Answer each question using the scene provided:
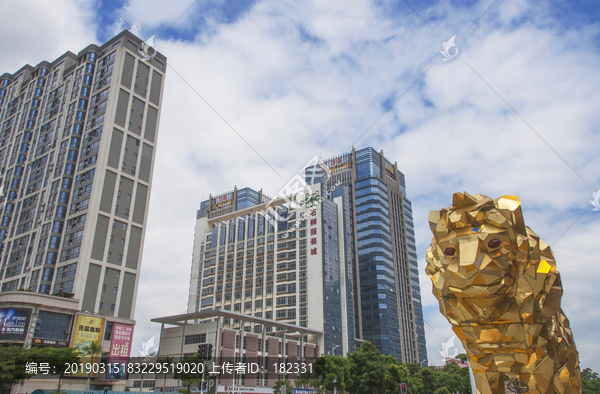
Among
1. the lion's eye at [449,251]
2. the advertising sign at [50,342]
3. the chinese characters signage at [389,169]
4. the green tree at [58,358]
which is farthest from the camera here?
the chinese characters signage at [389,169]

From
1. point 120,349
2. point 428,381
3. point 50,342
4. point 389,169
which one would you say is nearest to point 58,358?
point 50,342

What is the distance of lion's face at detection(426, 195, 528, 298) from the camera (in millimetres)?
12594

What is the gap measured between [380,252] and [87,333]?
227 ft

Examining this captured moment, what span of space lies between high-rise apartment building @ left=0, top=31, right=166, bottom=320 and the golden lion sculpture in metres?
49.9

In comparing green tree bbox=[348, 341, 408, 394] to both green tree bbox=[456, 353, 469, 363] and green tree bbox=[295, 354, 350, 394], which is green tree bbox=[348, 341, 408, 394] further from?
A: green tree bbox=[456, 353, 469, 363]

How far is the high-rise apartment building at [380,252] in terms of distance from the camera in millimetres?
99000

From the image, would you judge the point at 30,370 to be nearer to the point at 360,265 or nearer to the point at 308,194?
the point at 308,194

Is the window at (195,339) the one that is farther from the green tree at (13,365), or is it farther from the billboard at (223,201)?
the billboard at (223,201)

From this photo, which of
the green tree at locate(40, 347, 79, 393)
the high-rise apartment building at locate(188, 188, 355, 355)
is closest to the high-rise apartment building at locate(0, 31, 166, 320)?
the green tree at locate(40, 347, 79, 393)

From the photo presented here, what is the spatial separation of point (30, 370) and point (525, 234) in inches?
1601

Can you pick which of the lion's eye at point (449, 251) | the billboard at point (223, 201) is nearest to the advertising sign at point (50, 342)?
the lion's eye at point (449, 251)

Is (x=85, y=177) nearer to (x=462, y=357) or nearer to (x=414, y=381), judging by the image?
(x=414, y=381)

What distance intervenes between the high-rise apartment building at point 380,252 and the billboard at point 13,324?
60.0m

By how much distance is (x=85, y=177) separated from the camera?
194 ft
